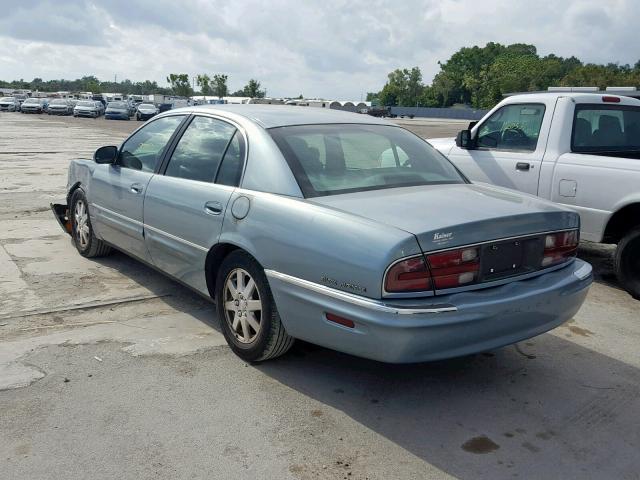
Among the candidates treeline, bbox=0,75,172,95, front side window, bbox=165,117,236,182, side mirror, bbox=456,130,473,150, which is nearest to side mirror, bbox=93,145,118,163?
front side window, bbox=165,117,236,182

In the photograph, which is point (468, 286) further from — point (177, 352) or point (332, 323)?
point (177, 352)

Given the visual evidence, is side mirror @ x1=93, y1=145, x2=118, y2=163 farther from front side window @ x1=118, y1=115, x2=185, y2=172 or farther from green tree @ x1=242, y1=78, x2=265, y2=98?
green tree @ x1=242, y1=78, x2=265, y2=98

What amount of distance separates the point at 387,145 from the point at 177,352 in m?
2.02

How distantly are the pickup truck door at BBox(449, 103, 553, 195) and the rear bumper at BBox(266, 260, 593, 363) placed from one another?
290cm

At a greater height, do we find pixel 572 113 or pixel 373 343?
pixel 572 113

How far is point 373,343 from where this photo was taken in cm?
313

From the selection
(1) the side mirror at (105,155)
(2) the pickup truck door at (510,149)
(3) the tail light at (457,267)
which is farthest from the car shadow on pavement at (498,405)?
(1) the side mirror at (105,155)

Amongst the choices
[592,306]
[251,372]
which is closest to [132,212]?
[251,372]

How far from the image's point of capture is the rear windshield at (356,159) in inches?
150

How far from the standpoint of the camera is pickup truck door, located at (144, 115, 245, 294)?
4121mm

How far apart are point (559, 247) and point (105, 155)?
3.82 m

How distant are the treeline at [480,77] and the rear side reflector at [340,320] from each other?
108 metres

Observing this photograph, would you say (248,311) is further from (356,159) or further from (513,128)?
(513,128)

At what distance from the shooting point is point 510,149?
263 inches
